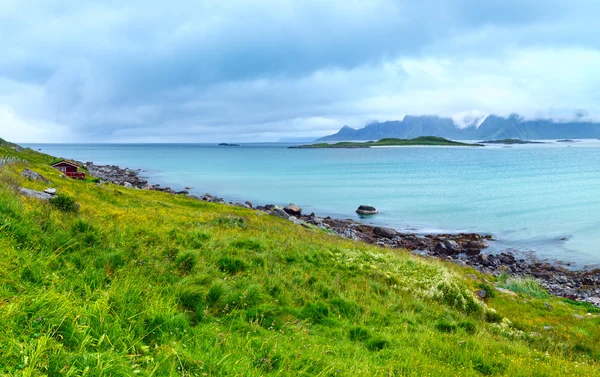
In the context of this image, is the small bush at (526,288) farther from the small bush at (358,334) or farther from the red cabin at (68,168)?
the red cabin at (68,168)

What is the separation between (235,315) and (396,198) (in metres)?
57.5

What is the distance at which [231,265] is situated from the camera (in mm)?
10492

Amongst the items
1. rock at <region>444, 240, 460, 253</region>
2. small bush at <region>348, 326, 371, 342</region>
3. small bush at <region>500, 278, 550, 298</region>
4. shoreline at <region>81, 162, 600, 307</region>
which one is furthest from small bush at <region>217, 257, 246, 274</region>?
rock at <region>444, 240, 460, 253</region>

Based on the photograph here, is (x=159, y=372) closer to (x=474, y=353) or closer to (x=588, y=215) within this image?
(x=474, y=353)

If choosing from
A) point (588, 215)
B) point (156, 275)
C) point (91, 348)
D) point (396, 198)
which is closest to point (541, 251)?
point (588, 215)

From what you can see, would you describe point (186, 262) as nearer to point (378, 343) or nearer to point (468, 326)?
point (378, 343)

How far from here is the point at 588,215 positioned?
1731 inches

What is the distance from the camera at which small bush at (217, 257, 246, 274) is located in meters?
10.3

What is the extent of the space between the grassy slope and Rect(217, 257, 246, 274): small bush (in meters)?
0.04

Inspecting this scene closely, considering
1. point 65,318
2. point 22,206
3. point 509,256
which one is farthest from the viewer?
point 509,256

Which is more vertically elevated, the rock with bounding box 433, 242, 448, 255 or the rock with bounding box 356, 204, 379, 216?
the rock with bounding box 356, 204, 379, 216

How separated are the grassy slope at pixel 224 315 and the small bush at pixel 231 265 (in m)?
0.04

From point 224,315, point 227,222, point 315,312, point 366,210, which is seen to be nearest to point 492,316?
point 315,312

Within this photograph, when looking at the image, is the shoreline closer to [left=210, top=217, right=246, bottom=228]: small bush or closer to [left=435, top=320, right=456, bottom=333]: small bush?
[left=210, top=217, right=246, bottom=228]: small bush
